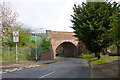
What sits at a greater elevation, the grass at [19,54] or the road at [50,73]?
the grass at [19,54]

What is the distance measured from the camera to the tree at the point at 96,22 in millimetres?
19469

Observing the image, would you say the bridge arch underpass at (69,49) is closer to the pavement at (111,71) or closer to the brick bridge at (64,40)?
the brick bridge at (64,40)

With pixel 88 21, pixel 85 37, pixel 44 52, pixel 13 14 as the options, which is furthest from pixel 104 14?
pixel 44 52

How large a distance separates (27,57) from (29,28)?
23.9 feet

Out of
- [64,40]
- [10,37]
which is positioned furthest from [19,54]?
[64,40]

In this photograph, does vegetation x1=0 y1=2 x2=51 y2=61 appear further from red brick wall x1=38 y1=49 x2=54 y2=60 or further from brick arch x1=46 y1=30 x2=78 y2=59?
brick arch x1=46 y1=30 x2=78 y2=59

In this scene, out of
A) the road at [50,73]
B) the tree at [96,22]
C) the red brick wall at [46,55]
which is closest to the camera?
the road at [50,73]

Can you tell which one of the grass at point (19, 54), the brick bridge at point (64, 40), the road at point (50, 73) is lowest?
the road at point (50, 73)

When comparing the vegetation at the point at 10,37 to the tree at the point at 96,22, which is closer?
the tree at the point at 96,22

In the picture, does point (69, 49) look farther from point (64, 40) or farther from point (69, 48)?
point (64, 40)

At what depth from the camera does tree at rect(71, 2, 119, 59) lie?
63.9 ft

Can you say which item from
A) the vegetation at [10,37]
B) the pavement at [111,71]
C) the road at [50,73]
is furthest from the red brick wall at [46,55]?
the pavement at [111,71]

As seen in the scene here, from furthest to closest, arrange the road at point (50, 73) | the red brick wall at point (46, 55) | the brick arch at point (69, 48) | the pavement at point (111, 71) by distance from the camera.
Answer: the brick arch at point (69, 48)
the red brick wall at point (46, 55)
the road at point (50, 73)
the pavement at point (111, 71)

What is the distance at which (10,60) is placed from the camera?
89.8 feet
